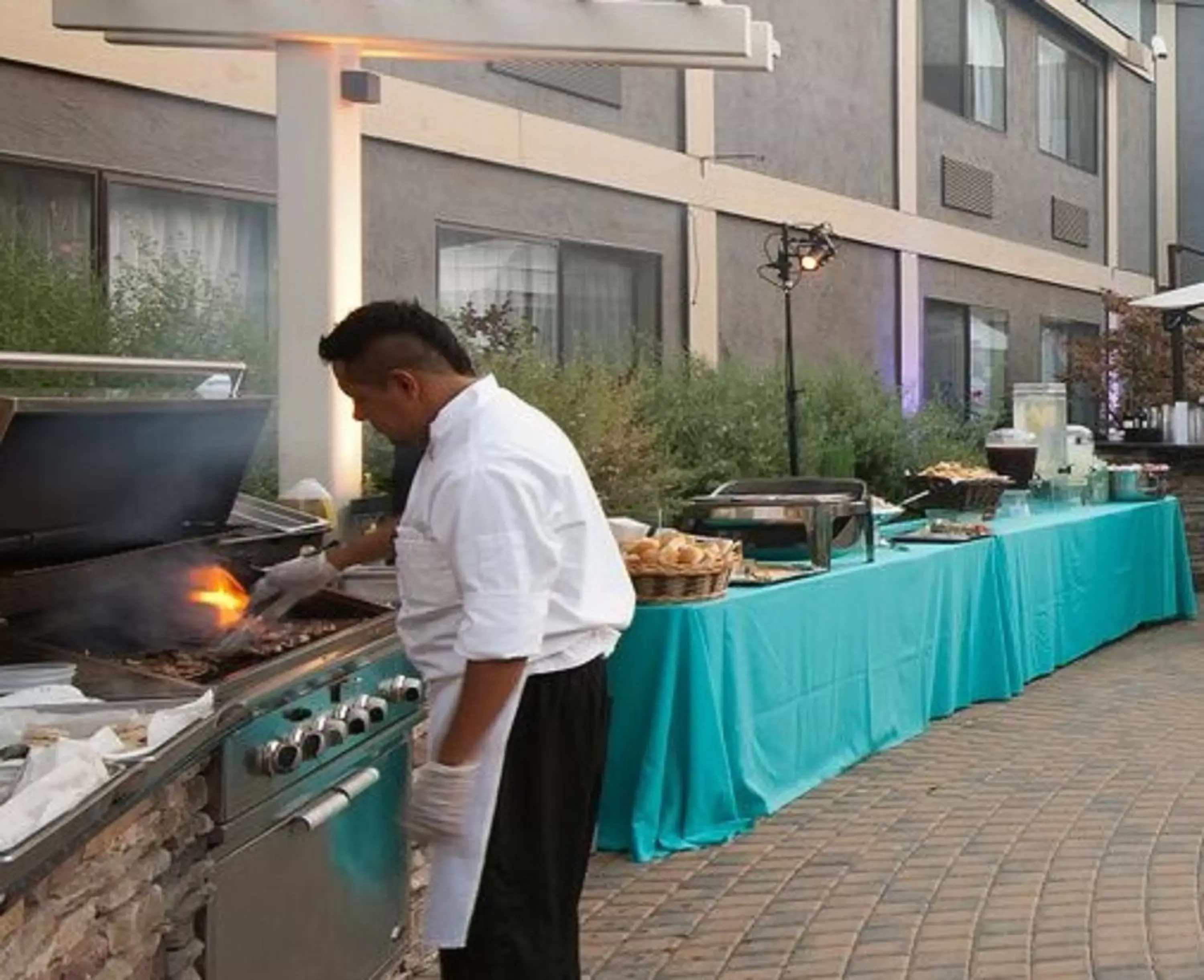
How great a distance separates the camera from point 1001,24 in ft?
67.2

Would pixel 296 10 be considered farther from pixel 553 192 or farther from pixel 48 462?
pixel 553 192

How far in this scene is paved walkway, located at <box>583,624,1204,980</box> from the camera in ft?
16.4

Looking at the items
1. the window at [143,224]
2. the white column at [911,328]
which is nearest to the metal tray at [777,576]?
the window at [143,224]

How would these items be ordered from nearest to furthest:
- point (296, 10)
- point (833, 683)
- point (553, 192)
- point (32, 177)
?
1. point (296, 10)
2. point (833, 683)
3. point (32, 177)
4. point (553, 192)

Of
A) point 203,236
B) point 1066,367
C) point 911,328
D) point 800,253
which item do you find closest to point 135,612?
point 203,236

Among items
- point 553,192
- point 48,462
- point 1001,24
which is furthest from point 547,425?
point 1001,24

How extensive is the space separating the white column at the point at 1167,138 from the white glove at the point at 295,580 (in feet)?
77.0

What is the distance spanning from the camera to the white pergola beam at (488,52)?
21.9ft

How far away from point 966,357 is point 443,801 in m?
17.2

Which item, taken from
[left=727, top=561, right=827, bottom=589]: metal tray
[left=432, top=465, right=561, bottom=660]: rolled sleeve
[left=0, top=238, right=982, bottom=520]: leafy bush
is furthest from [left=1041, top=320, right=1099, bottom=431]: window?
[left=432, top=465, right=561, bottom=660]: rolled sleeve

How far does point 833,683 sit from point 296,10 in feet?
11.1

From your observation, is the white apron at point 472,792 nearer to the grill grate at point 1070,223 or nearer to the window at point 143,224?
the window at point 143,224

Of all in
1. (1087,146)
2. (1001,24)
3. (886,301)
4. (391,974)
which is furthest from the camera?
(1087,146)

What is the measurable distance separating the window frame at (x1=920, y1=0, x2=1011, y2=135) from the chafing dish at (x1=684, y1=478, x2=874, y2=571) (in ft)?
37.5
